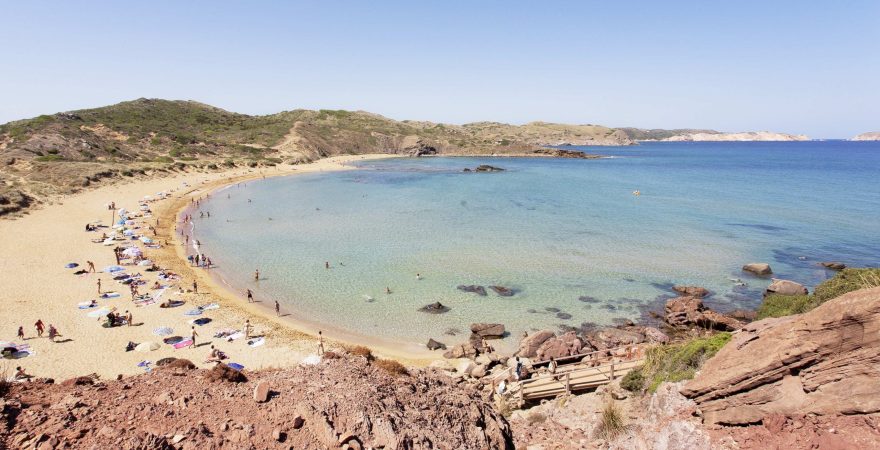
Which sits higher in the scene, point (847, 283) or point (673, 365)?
point (847, 283)

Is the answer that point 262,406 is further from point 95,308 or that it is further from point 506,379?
point 95,308

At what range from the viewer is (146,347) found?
65.2 ft

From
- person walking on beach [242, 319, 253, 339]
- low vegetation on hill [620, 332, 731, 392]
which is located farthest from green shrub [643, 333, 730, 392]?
person walking on beach [242, 319, 253, 339]

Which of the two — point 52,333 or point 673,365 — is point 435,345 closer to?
point 673,365

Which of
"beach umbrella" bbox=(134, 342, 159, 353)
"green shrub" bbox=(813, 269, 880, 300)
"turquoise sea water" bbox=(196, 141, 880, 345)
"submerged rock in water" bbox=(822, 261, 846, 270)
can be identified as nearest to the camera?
"green shrub" bbox=(813, 269, 880, 300)

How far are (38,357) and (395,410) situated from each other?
18.3 m

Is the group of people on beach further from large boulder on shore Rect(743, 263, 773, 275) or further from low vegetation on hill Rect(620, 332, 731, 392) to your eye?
large boulder on shore Rect(743, 263, 773, 275)

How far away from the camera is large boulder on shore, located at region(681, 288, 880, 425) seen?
26.3ft

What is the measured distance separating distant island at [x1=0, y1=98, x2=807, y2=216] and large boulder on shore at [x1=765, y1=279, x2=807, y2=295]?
63.7 metres

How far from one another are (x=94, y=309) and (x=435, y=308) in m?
18.7

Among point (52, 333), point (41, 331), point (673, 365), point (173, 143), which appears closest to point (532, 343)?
point (673, 365)

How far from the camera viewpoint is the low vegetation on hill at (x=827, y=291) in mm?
15641

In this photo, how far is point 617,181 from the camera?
87.6m

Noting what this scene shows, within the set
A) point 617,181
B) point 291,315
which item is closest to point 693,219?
point 617,181
